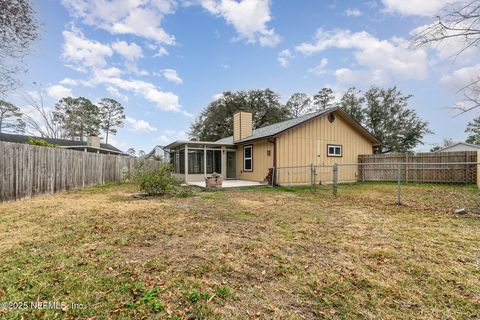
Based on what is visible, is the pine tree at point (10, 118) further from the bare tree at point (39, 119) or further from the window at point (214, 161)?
the window at point (214, 161)

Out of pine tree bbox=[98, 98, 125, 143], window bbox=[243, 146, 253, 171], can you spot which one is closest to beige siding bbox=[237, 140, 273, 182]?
window bbox=[243, 146, 253, 171]

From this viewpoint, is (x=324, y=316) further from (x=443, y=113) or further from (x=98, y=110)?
(x=98, y=110)

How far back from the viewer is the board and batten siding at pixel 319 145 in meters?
11.8

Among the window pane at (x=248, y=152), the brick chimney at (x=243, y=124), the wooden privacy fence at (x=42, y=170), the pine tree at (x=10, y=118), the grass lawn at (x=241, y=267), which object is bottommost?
the grass lawn at (x=241, y=267)

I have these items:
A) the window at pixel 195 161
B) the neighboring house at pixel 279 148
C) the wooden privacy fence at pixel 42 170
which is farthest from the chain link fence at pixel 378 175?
the wooden privacy fence at pixel 42 170

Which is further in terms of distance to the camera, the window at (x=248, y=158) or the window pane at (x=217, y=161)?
the window pane at (x=217, y=161)

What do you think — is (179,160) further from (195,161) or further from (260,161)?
(260,161)

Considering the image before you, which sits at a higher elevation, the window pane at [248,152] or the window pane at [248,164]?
the window pane at [248,152]

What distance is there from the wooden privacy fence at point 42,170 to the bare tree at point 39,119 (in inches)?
246

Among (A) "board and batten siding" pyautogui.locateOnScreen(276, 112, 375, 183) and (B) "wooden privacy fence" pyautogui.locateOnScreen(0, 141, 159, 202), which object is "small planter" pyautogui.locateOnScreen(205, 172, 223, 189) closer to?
(A) "board and batten siding" pyautogui.locateOnScreen(276, 112, 375, 183)

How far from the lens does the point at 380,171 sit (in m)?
13.6

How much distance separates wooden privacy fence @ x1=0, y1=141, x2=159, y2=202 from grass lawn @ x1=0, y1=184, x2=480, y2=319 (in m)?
2.47

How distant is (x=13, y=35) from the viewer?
5.74 meters

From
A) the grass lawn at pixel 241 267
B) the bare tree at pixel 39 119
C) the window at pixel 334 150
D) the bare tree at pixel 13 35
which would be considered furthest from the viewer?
the bare tree at pixel 39 119
